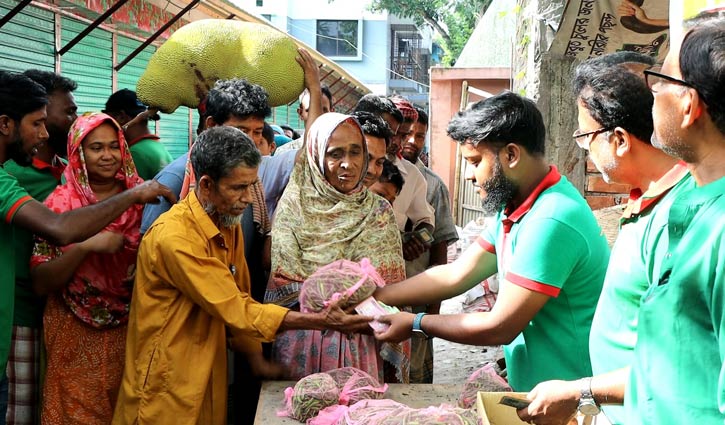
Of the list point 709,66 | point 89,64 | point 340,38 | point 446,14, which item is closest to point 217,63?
point 709,66

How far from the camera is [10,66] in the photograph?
6969mm

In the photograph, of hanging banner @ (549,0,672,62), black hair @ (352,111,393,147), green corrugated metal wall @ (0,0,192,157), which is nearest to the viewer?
black hair @ (352,111,393,147)

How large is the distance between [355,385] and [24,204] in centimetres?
156

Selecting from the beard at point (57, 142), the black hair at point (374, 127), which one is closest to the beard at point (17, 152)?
the beard at point (57, 142)

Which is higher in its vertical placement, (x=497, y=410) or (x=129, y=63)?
(x=129, y=63)

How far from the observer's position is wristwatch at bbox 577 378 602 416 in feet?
6.46

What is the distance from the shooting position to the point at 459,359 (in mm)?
6867

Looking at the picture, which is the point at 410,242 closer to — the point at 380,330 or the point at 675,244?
the point at 380,330

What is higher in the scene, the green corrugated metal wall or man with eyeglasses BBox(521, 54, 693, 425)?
the green corrugated metal wall

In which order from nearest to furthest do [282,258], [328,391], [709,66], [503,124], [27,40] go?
[709,66] < [503,124] < [328,391] < [282,258] < [27,40]

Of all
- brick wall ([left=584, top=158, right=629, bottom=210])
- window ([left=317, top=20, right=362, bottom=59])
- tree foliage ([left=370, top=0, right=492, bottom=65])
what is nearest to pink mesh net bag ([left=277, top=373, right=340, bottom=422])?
brick wall ([left=584, top=158, right=629, bottom=210])

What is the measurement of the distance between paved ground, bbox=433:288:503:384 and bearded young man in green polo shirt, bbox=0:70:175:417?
3432mm

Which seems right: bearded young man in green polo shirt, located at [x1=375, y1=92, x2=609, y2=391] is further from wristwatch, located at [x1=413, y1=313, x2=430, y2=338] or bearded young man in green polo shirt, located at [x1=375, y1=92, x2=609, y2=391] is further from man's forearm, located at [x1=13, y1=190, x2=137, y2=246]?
man's forearm, located at [x1=13, y1=190, x2=137, y2=246]

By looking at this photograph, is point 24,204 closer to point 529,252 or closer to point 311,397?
point 311,397
